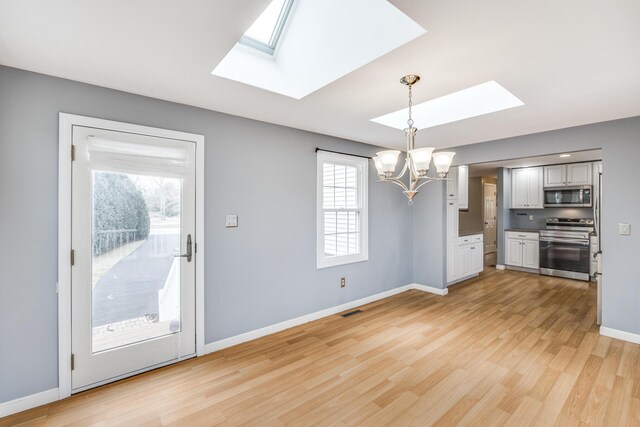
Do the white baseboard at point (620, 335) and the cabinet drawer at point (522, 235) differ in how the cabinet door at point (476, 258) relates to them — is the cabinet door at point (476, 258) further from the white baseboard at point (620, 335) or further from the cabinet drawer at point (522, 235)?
the white baseboard at point (620, 335)

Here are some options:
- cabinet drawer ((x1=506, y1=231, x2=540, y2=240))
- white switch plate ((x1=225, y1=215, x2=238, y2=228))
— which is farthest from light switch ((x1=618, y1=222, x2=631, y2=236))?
white switch plate ((x1=225, y1=215, x2=238, y2=228))

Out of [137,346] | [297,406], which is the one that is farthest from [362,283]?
[137,346]

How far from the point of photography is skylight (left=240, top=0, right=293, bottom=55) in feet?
7.22

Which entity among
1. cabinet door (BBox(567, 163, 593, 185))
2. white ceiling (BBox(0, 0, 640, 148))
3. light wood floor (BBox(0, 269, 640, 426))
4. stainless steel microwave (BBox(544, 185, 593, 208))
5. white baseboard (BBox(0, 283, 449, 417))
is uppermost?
white ceiling (BBox(0, 0, 640, 148))

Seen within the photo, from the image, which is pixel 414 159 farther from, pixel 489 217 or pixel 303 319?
pixel 489 217

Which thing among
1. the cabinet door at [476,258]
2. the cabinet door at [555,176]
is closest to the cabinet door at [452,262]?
the cabinet door at [476,258]

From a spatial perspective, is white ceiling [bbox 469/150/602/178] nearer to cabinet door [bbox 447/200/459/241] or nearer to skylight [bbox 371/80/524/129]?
cabinet door [bbox 447/200/459/241]

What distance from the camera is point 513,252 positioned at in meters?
6.55

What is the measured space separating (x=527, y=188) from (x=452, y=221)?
2749 millimetres

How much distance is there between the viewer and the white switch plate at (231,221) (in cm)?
299

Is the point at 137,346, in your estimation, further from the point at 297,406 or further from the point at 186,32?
the point at 186,32

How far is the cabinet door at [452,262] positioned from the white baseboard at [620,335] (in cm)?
208

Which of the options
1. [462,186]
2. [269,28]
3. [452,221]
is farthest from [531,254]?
[269,28]

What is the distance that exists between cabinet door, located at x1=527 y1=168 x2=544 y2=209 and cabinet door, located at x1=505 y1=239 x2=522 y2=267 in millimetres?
857
